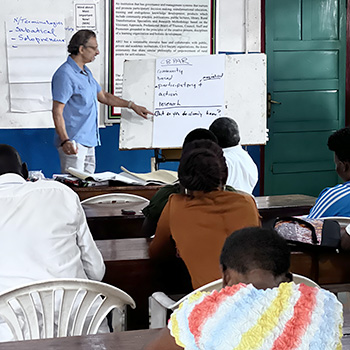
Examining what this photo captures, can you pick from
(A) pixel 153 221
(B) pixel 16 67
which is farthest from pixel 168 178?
(B) pixel 16 67

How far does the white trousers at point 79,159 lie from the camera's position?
5.31 meters

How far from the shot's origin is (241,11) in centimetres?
682

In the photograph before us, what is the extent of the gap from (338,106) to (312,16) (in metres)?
0.93

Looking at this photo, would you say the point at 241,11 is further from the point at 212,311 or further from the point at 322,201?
the point at 212,311

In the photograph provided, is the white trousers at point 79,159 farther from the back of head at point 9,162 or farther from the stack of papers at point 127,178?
the back of head at point 9,162

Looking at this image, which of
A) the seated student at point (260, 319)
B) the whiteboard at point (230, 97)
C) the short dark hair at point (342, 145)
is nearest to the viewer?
the seated student at point (260, 319)

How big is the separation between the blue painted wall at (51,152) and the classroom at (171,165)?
1 cm

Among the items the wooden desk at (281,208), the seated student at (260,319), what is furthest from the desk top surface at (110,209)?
the seated student at (260,319)

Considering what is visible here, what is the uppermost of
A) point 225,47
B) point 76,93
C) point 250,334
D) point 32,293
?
point 225,47

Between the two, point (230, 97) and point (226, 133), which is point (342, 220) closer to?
point (226, 133)

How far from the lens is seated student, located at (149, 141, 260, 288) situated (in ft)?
7.77

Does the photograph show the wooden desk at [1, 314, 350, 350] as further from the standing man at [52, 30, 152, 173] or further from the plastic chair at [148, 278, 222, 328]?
the standing man at [52, 30, 152, 173]

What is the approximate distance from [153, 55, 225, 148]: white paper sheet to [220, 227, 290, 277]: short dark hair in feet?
14.2

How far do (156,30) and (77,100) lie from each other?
1.48 meters
